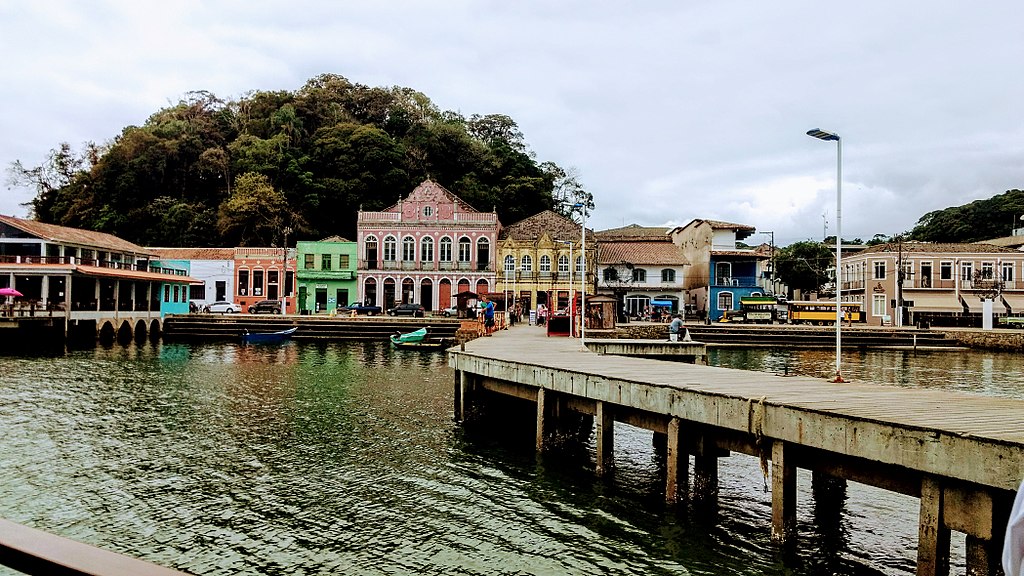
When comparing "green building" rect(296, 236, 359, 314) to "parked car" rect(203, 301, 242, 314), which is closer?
"parked car" rect(203, 301, 242, 314)

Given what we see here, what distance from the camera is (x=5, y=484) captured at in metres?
14.2

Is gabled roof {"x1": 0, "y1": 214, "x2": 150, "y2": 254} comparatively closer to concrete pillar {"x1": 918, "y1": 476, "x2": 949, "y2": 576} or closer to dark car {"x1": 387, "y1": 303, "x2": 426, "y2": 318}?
dark car {"x1": 387, "y1": 303, "x2": 426, "y2": 318}

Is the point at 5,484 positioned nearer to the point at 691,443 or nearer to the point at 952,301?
the point at 691,443

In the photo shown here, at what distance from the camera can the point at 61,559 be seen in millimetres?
2287

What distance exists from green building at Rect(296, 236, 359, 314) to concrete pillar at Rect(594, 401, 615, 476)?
58100 mm

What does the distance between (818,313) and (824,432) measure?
185 feet

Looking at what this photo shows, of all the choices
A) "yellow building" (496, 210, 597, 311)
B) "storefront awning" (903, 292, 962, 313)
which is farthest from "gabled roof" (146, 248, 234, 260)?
"storefront awning" (903, 292, 962, 313)

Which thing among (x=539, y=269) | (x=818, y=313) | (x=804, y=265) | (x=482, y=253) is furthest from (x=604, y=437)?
(x=804, y=265)

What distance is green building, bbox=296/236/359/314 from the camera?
70.2 metres

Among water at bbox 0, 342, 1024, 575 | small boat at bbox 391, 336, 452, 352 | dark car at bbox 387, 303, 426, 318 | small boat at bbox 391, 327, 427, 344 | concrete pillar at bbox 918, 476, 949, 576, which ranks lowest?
water at bbox 0, 342, 1024, 575

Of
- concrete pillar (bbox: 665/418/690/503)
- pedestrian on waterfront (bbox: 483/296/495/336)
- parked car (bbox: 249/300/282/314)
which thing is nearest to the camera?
concrete pillar (bbox: 665/418/690/503)

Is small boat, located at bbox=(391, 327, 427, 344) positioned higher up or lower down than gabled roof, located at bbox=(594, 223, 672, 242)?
lower down

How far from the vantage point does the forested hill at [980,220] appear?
9075cm

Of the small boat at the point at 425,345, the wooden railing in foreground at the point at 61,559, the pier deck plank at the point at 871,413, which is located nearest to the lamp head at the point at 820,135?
the pier deck plank at the point at 871,413
